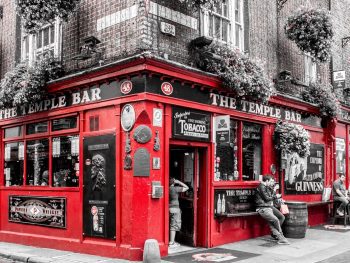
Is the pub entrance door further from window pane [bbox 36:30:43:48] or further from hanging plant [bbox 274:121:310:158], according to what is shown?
window pane [bbox 36:30:43:48]

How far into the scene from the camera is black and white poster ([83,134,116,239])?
9.82 meters

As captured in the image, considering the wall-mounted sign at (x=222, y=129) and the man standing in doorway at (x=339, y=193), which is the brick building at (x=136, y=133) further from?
the man standing in doorway at (x=339, y=193)

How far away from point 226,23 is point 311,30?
2980 millimetres

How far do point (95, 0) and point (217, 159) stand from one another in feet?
15.8

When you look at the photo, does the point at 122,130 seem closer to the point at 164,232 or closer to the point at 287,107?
the point at 164,232

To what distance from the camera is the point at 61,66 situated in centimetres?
1164

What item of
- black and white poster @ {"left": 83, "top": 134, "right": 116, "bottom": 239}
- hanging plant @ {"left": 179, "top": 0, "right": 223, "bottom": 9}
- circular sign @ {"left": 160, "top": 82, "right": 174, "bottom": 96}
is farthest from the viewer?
hanging plant @ {"left": 179, "top": 0, "right": 223, "bottom": 9}

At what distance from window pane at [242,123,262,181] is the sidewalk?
5.76ft

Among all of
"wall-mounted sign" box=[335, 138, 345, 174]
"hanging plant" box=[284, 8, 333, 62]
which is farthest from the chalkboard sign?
"wall-mounted sign" box=[335, 138, 345, 174]

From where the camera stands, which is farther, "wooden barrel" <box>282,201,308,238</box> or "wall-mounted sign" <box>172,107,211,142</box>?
"wooden barrel" <box>282,201,308,238</box>

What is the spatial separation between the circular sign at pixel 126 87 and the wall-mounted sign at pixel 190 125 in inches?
44.0

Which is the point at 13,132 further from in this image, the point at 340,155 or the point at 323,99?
the point at 340,155

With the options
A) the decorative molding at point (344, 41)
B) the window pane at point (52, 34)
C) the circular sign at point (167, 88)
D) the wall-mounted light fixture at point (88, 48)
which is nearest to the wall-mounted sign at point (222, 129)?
the circular sign at point (167, 88)

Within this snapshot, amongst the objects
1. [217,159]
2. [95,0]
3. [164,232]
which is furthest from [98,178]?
[95,0]
